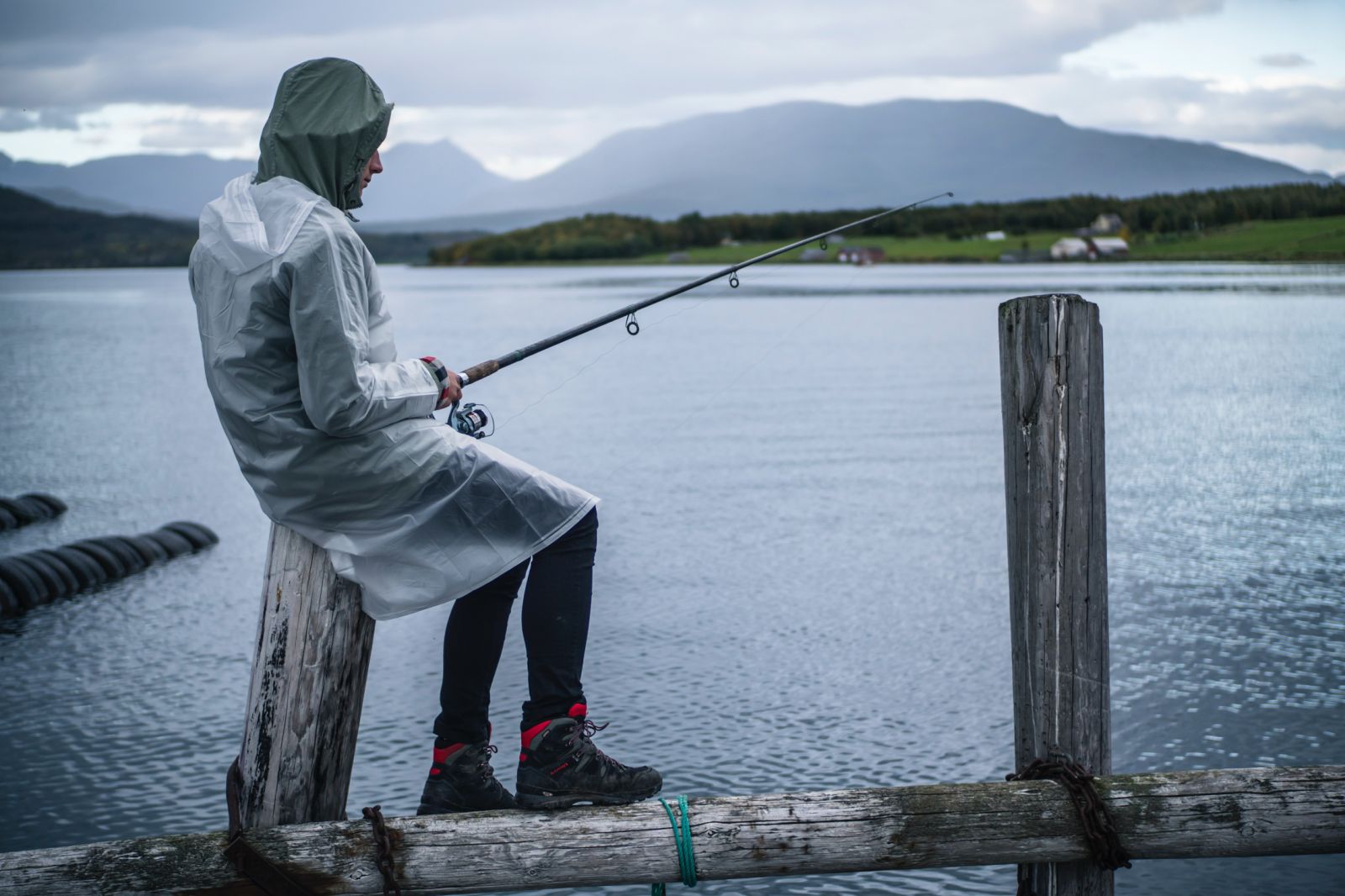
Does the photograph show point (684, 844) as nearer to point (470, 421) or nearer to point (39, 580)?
point (470, 421)

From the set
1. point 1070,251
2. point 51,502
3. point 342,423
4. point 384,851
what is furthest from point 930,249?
point 384,851

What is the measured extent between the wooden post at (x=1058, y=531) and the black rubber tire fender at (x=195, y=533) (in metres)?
9.07

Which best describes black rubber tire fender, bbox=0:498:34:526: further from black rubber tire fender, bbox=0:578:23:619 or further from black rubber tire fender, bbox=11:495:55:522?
black rubber tire fender, bbox=0:578:23:619

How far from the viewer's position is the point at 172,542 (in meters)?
11.3

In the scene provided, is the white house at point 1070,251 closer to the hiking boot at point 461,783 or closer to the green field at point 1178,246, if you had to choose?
the green field at point 1178,246

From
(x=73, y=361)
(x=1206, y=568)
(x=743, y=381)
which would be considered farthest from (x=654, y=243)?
(x=1206, y=568)

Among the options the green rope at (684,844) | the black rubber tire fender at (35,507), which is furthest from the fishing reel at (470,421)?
the black rubber tire fender at (35,507)

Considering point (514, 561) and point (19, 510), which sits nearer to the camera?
point (514, 561)

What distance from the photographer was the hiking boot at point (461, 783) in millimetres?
3891

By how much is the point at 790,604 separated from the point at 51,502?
815 cm

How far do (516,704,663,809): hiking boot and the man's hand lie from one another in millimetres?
939

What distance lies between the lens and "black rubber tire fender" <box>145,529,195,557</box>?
11.2 m

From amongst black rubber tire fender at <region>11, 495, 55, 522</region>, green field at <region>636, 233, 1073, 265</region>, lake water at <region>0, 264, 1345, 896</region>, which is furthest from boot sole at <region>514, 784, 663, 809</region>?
green field at <region>636, 233, 1073, 265</region>

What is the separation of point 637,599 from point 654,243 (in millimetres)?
88122
